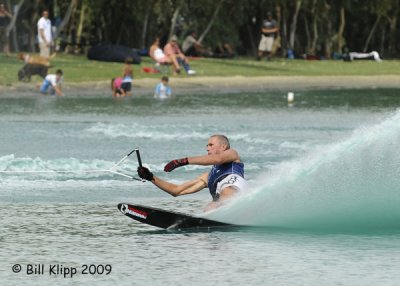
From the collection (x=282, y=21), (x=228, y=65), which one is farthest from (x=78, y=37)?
(x=282, y=21)

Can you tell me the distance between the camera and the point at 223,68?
175 ft

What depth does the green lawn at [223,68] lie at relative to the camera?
47.2 metres

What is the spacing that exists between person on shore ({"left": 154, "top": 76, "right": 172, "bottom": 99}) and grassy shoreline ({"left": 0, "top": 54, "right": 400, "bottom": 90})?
321 centimetres

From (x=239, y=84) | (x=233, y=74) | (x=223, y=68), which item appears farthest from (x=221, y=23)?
(x=239, y=84)

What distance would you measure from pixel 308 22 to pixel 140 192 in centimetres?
5029

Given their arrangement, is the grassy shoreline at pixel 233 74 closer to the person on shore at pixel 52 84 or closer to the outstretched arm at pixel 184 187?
the person on shore at pixel 52 84

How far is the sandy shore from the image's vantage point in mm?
45406

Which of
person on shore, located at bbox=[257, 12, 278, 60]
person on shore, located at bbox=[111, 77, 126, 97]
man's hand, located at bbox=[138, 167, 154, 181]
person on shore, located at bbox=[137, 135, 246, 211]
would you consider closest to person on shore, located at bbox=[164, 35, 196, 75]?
person on shore, located at bbox=[111, 77, 126, 97]

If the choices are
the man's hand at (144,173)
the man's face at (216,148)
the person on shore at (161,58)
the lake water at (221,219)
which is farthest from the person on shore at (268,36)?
the man's hand at (144,173)

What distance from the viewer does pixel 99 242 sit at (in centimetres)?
1583

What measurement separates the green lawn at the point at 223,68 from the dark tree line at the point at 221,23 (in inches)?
109

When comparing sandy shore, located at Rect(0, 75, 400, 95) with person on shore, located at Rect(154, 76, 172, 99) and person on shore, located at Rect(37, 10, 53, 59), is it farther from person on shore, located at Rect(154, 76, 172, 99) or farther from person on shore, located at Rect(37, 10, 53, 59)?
person on shore, located at Rect(37, 10, 53, 59)

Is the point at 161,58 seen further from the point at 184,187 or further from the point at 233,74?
the point at 184,187

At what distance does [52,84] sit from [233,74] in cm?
1014
